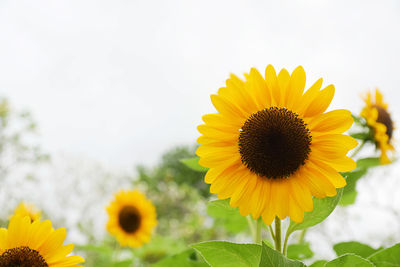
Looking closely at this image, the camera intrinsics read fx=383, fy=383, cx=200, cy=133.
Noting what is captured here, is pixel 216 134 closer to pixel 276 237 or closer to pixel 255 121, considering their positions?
pixel 255 121

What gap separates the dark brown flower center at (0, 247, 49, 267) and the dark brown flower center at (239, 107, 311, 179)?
0.37m

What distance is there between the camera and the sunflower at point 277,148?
59 centimetres

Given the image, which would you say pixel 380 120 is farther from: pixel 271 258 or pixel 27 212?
pixel 27 212

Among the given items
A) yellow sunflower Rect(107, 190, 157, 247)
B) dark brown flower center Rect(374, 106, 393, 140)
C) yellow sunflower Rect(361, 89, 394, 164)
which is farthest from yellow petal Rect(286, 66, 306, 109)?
yellow sunflower Rect(107, 190, 157, 247)

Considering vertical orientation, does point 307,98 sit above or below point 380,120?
below

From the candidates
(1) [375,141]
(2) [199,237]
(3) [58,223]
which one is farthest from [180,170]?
(1) [375,141]

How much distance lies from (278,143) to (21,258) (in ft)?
1.51

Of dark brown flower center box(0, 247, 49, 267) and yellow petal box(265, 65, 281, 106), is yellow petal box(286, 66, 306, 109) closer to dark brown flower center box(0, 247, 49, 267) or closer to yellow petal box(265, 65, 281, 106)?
yellow petal box(265, 65, 281, 106)

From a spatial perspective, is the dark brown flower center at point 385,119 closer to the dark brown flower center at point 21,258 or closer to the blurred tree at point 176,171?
the dark brown flower center at point 21,258

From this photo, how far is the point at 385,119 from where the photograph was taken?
1.26m

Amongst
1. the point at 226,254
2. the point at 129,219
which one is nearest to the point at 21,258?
the point at 226,254

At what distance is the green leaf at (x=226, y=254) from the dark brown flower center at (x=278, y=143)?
5.3 inches

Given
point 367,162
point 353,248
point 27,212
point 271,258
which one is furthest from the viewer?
point 27,212

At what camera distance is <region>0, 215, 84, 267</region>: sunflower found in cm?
61
